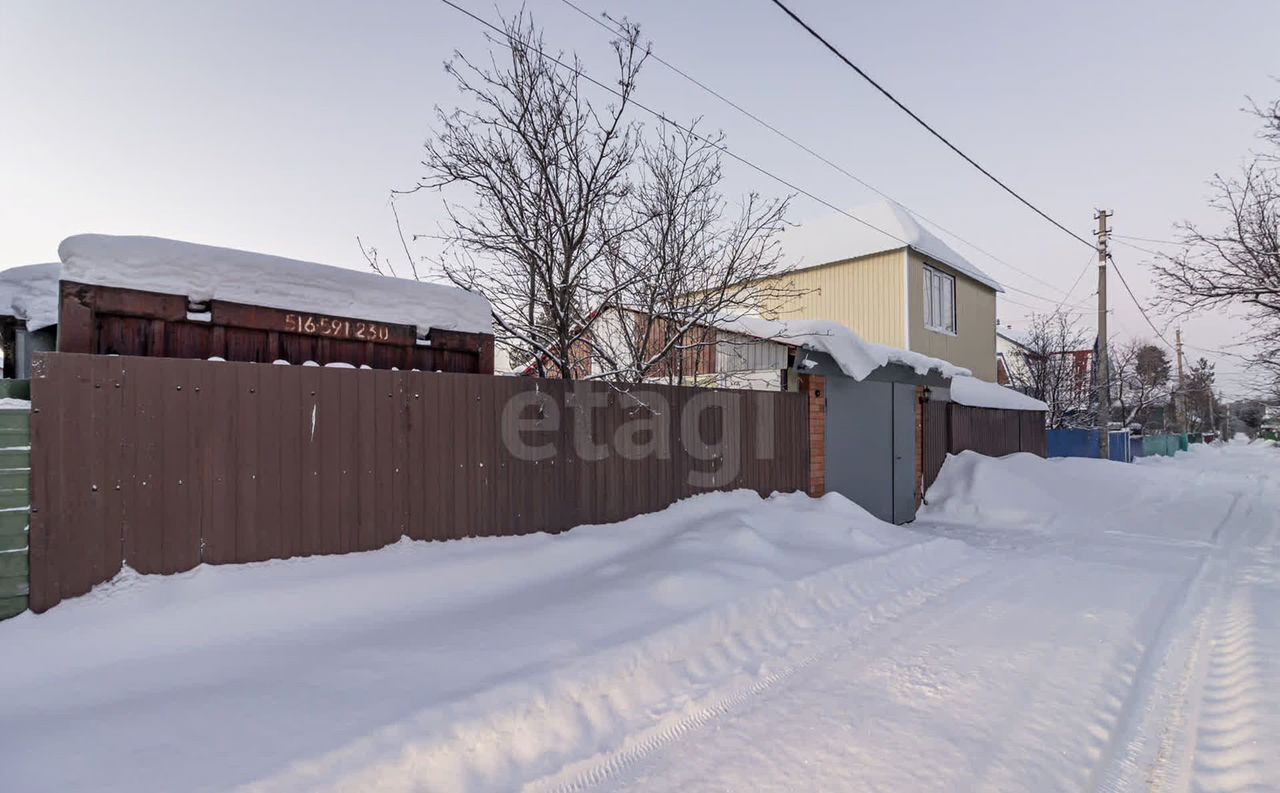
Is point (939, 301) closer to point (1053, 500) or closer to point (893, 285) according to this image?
point (893, 285)

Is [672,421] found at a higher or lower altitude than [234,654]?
higher

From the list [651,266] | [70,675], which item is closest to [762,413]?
[651,266]

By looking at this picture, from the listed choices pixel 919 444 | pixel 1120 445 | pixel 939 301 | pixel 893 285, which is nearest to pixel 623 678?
pixel 919 444

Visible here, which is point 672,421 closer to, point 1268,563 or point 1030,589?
point 1030,589

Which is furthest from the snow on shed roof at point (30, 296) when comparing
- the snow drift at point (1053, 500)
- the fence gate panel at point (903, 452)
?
the snow drift at point (1053, 500)

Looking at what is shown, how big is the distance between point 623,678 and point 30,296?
21.5 feet

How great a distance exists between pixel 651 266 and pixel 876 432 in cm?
420

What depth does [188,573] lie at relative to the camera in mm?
3541

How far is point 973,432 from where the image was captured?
40.5 ft

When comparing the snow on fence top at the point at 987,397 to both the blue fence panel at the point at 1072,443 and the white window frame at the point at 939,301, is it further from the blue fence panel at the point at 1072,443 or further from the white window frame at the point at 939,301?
the blue fence panel at the point at 1072,443

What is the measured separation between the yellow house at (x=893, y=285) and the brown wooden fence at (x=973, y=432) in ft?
8.68

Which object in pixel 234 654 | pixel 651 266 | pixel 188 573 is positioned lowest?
pixel 234 654

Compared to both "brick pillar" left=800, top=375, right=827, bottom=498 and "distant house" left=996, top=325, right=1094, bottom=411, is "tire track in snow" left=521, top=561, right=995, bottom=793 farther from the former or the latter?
"distant house" left=996, top=325, right=1094, bottom=411

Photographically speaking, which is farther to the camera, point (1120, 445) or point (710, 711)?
point (1120, 445)
